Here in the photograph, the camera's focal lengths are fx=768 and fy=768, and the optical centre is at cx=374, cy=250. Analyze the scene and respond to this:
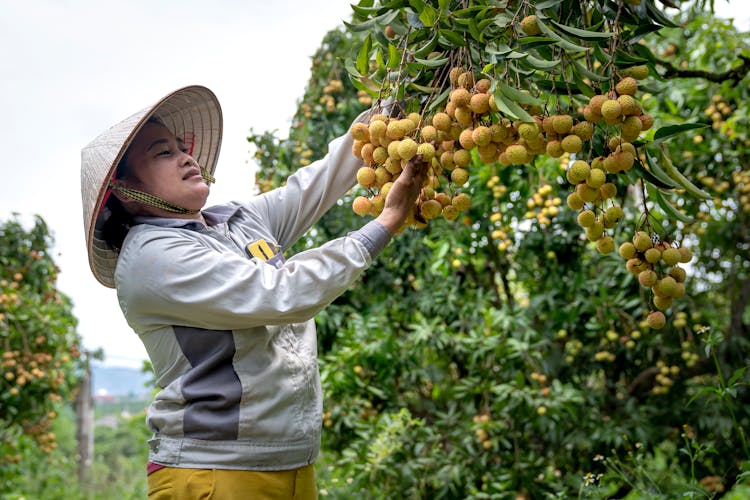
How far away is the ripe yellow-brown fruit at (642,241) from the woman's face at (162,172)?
73 cm

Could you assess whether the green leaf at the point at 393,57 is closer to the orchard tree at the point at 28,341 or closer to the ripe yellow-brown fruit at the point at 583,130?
the ripe yellow-brown fruit at the point at 583,130

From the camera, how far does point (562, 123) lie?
97cm

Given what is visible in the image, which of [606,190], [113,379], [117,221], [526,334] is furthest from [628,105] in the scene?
[113,379]

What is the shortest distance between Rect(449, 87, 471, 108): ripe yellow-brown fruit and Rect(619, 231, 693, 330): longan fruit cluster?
29 centimetres

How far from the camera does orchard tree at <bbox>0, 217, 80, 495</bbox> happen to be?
3.41m

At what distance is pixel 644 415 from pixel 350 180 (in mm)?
1684

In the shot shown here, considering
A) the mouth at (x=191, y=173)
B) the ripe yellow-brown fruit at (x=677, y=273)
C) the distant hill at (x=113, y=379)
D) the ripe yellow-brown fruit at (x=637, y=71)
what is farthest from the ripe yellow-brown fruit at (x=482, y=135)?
the distant hill at (x=113, y=379)

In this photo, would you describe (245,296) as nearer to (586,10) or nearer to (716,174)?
(586,10)

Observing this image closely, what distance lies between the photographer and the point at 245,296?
3.83 feet

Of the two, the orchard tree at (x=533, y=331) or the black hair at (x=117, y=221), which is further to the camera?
the orchard tree at (x=533, y=331)

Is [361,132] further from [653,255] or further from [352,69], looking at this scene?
[653,255]

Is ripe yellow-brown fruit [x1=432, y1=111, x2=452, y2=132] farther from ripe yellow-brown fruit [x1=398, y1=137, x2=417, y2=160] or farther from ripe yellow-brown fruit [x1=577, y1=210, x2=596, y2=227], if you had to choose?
ripe yellow-brown fruit [x1=577, y1=210, x2=596, y2=227]

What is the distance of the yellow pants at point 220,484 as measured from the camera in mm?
1220

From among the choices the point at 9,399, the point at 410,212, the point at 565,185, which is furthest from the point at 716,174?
the point at 9,399
